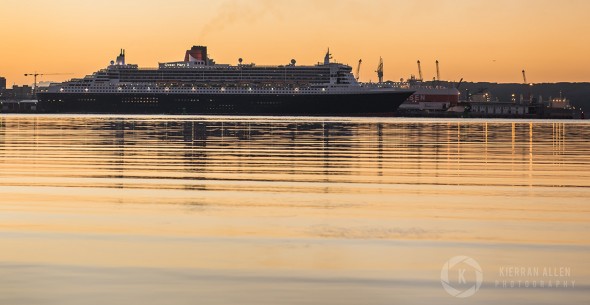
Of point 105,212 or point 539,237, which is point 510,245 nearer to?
point 539,237


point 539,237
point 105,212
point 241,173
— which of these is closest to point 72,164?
point 241,173

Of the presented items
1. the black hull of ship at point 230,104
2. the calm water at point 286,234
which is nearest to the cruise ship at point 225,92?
the black hull of ship at point 230,104

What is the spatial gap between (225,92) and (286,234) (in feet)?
464

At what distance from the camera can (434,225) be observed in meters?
13.1

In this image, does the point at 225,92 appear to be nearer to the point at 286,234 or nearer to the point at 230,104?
the point at 230,104

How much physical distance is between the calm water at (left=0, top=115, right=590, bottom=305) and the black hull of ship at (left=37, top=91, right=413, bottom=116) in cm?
12533

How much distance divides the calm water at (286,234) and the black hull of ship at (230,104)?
12533cm

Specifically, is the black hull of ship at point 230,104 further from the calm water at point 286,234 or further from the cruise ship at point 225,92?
the calm water at point 286,234

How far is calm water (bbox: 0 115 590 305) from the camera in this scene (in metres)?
8.73

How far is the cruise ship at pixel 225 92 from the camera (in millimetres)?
150125

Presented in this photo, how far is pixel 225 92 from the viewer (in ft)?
502

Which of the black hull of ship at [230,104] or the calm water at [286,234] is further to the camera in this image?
the black hull of ship at [230,104]

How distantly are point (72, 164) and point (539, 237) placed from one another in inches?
585

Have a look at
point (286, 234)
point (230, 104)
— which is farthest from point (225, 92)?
point (286, 234)
